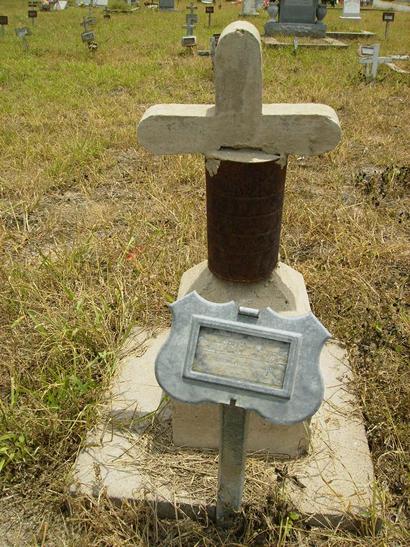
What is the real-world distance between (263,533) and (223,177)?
46.2 inches

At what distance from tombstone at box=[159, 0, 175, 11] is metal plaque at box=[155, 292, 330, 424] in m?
21.5

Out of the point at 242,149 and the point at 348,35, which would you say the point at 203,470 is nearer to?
the point at 242,149

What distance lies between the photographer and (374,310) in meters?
2.57

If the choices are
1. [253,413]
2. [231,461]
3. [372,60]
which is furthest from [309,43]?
[231,461]

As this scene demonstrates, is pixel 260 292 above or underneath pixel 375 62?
underneath

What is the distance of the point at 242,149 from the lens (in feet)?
5.35

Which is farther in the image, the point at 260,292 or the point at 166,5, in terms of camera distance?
the point at 166,5

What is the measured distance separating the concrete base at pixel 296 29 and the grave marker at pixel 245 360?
12.9 m

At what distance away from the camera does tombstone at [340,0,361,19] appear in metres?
17.8

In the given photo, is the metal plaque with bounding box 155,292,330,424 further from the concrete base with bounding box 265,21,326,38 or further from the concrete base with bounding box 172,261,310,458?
the concrete base with bounding box 265,21,326,38

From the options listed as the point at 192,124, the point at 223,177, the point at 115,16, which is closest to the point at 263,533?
the point at 223,177

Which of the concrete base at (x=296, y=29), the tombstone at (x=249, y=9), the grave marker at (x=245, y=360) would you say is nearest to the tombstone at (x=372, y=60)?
the concrete base at (x=296, y=29)

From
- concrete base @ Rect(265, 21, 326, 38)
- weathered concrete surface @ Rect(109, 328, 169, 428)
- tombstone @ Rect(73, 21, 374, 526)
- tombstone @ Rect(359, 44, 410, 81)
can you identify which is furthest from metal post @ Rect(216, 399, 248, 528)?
concrete base @ Rect(265, 21, 326, 38)

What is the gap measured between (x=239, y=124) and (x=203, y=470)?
3.98 feet
